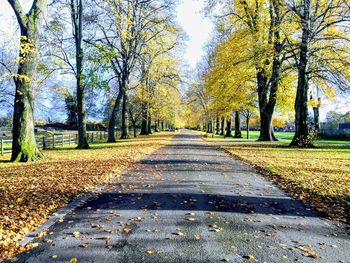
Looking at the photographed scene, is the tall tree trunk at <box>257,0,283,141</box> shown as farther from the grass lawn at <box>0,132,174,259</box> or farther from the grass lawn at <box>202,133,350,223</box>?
the grass lawn at <box>0,132,174,259</box>

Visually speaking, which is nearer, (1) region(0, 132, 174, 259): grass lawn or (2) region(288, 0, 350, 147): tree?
(1) region(0, 132, 174, 259): grass lawn

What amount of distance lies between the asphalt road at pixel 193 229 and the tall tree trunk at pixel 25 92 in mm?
7251

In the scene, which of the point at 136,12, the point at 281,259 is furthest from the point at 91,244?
the point at 136,12

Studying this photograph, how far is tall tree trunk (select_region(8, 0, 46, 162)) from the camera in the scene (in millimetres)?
13641

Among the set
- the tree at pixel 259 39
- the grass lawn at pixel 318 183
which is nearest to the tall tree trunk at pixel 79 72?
the tree at pixel 259 39

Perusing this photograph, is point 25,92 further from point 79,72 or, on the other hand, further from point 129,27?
point 129,27

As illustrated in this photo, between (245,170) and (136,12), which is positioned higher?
(136,12)

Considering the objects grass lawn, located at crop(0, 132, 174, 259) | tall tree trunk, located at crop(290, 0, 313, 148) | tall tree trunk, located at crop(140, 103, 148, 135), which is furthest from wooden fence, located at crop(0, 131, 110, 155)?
tall tree trunk, located at crop(290, 0, 313, 148)

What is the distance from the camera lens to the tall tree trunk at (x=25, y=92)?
44.8ft

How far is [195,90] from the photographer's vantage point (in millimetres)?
57625

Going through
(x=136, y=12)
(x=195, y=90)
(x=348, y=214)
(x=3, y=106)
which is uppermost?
(x=136, y=12)

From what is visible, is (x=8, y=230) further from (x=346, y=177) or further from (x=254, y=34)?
(x=254, y=34)

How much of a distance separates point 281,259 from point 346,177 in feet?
23.8

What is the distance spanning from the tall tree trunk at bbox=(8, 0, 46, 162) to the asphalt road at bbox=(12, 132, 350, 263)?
725 centimetres
